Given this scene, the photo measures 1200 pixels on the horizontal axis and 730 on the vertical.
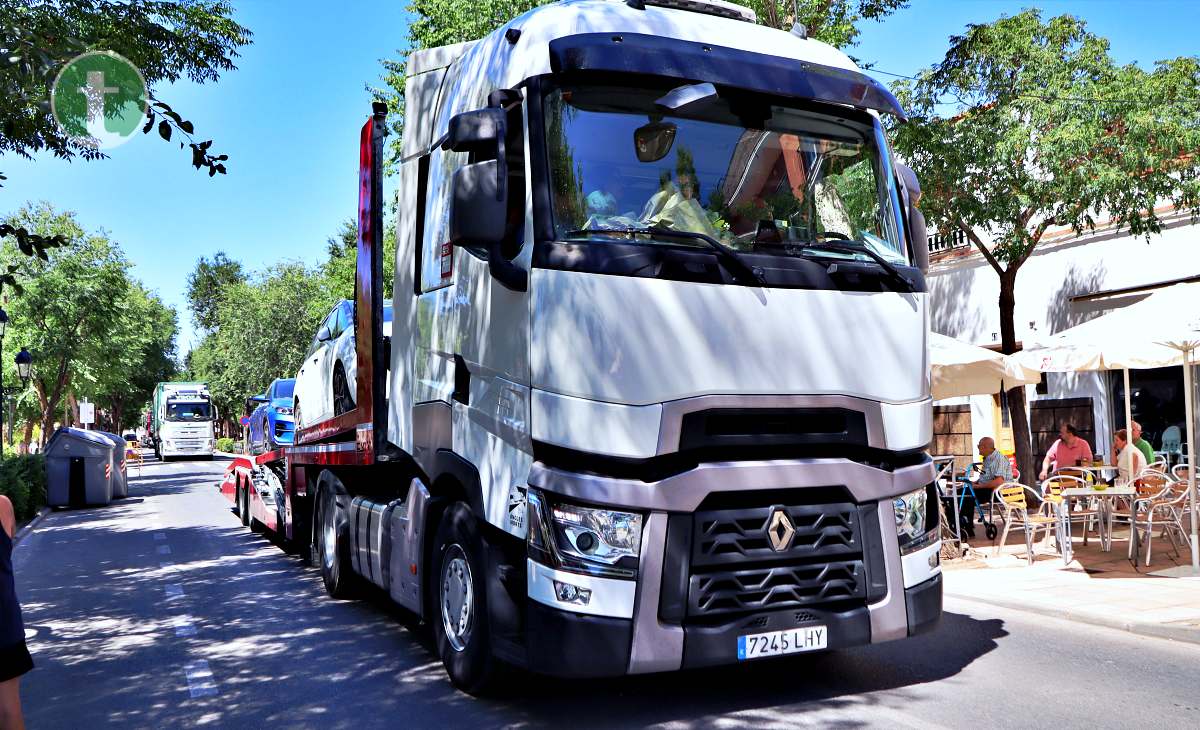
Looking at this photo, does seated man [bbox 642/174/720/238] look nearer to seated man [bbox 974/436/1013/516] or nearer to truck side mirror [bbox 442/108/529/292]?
truck side mirror [bbox 442/108/529/292]

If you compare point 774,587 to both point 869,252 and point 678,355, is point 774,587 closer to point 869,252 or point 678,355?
point 678,355

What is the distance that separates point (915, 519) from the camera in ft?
17.9

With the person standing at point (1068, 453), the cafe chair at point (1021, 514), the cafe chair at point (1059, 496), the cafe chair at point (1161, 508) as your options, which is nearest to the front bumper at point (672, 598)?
the cafe chair at point (1161, 508)

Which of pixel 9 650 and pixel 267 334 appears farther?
pixel 267 334

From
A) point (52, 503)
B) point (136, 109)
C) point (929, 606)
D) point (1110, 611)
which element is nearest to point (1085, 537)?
point (1110, 611)

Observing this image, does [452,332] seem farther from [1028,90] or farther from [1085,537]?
[1028,90]

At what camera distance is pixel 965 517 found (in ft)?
43.0

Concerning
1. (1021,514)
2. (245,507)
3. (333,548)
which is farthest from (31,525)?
(1021,514)

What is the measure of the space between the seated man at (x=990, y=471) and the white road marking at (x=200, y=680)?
9.48 metres

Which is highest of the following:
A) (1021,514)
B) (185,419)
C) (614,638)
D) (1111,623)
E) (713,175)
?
(713,175)

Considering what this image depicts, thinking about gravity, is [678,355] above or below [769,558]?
above

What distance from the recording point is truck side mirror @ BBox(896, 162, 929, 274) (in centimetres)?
584

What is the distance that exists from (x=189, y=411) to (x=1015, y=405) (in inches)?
1776

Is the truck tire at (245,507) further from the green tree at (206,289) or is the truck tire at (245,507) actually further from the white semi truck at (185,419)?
the green tree at (206,289)
